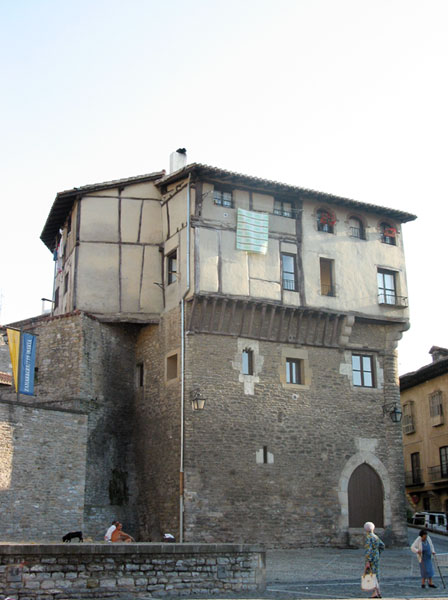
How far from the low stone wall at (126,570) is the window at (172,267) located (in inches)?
469

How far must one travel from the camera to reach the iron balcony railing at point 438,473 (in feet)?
112

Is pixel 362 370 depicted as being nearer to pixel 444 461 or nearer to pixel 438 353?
pixel 444 461

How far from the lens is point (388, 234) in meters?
26.7

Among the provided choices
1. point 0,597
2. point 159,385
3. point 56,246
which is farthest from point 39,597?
point 56,246

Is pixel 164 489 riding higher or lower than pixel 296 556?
higher

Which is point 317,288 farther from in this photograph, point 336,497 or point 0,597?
point 0,597

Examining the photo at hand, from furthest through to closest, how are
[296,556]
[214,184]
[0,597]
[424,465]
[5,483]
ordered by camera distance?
[424,465], [214,184], [296,556], [5,483], [0,597]

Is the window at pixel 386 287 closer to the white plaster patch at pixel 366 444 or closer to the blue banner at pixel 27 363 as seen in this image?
the white plaster patch at pixel 366 444

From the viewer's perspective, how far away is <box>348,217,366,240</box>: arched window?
85.7ft

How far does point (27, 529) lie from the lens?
64.1 ft

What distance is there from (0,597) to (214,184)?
611 inches

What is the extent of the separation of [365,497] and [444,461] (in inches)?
456

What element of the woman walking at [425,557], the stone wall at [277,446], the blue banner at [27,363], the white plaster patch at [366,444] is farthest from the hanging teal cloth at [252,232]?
the woman walking at [425,557]

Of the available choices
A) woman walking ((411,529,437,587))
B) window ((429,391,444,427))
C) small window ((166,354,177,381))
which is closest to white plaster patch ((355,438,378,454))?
small window ((166,354,177,381))
